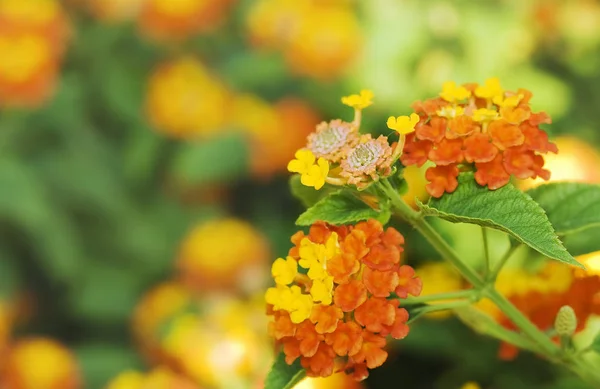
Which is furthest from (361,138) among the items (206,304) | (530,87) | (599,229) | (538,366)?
(530,87)

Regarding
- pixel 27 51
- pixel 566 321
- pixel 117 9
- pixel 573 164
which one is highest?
pixel 117 9

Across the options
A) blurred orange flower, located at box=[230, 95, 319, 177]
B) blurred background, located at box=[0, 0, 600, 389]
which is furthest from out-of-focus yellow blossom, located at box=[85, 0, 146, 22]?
blurred orange flower, located at box=[230, 95, 319, 177]

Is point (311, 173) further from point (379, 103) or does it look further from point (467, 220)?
point (379, 103)

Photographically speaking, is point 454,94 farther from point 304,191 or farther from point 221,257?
point 221,257

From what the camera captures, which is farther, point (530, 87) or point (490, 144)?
point (530, 87)

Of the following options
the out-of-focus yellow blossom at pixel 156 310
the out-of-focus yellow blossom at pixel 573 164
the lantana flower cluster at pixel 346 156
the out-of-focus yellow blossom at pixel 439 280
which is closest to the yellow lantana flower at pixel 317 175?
the lantana flower cluster at pixel 346 156

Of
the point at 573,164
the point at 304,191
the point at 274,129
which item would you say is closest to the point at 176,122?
the point at 274,129
